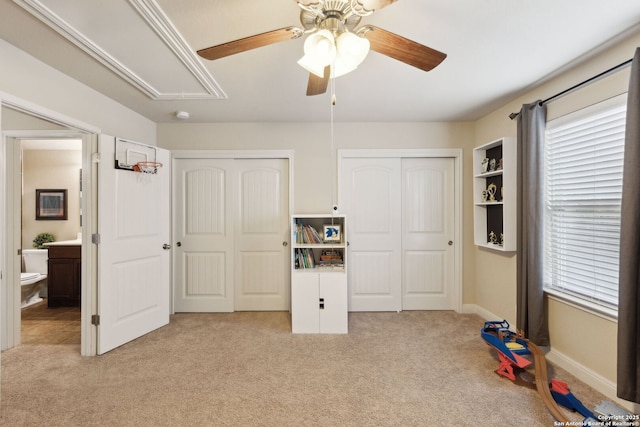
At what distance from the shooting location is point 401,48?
1.34m

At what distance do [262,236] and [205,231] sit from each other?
0.70 meters

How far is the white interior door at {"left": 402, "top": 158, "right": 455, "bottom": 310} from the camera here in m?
3.52

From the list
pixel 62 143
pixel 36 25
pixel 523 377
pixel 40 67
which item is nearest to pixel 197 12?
pixel 36 25

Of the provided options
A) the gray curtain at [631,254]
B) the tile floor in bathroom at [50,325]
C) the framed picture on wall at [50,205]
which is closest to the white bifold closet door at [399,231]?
the gray curtain at [631,254]

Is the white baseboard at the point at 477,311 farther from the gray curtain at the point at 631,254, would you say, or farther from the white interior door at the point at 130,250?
the white interior door at the point at 130,250

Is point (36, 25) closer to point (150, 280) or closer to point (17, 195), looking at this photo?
point (17, 195)

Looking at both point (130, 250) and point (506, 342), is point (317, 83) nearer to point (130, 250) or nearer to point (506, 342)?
point (130, 250)

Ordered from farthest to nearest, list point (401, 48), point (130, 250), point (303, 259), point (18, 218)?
point (303, 259), point (130, 250), point (18, 218), point (401, 48)

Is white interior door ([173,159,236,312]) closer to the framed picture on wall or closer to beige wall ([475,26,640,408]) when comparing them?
the framed picture on wall

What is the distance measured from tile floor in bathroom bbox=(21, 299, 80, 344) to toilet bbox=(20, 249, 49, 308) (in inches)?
5.7

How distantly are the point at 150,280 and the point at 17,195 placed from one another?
1.37 metres

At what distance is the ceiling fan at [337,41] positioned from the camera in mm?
1203

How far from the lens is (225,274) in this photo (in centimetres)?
349

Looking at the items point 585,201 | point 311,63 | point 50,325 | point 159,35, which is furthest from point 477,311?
point 50,325
